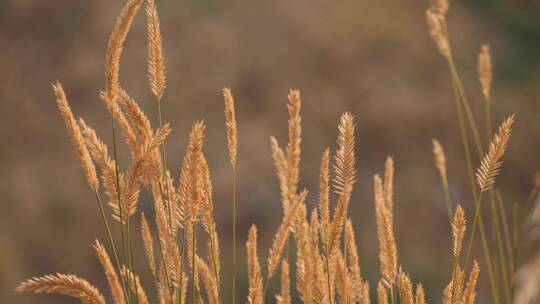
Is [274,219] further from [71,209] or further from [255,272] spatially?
[255,272]

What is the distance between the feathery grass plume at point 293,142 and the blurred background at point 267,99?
12.8 ft

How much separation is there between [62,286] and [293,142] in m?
0.40

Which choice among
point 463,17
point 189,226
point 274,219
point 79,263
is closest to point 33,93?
point 79,263

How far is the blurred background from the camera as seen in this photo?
5.65 m

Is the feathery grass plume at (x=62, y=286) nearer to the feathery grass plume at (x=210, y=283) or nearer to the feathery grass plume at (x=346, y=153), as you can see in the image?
the feathery grass plume at (x=210, y=283)

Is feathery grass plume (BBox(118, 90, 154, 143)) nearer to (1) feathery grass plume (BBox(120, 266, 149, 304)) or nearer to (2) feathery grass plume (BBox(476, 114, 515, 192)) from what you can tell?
(1) feathery grass plume (BBox(120, 266, 149, 304))

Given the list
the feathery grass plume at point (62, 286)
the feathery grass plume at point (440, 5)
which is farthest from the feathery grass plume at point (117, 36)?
the feathery grass plume at point (440, 5)

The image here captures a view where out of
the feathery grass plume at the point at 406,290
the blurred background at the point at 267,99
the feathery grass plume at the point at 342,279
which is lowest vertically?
the feathery grass plume at the point at 406,290

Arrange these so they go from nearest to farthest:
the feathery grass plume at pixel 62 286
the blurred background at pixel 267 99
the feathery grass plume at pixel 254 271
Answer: the feathery grass plume at pixel 62 286 < the feathery grass plume at pixel 254 271 < the blurred background at pixel 267 99

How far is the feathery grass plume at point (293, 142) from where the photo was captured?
1206 millimetres

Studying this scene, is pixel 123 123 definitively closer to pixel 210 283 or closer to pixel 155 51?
pixel 155 51

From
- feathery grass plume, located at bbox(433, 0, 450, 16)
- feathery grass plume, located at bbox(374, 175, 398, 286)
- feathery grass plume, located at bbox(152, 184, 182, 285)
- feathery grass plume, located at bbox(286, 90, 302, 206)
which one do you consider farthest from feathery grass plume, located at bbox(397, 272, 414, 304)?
feathery grass plume, located at bbox(433, 0, 450, 16)

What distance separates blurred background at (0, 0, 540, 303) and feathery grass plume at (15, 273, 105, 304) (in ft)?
13.3

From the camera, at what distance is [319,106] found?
254 inches
